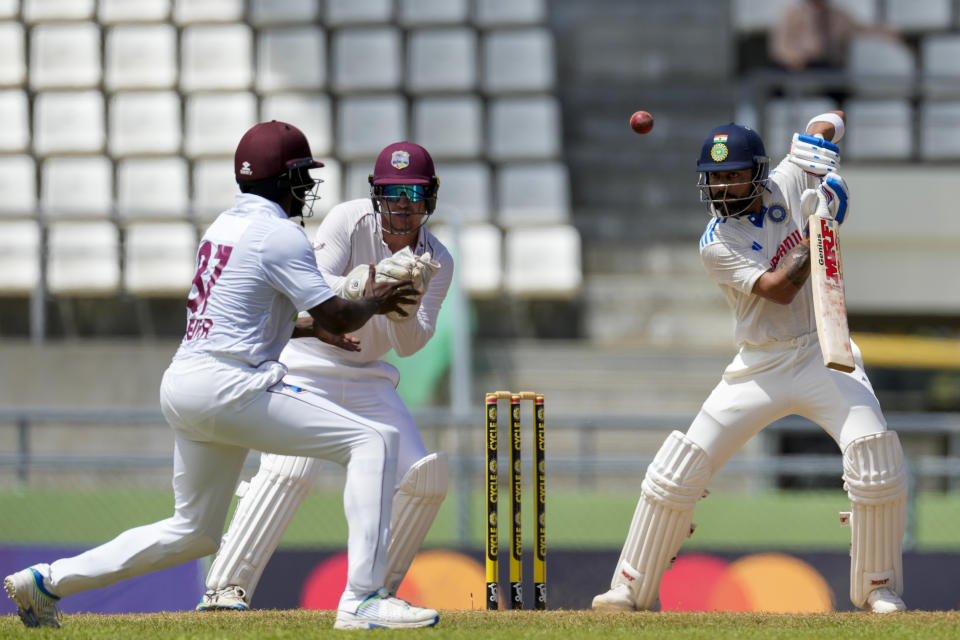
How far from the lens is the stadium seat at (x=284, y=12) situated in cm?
1296

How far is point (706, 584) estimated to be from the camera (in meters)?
6.95

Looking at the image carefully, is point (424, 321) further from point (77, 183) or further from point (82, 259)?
point (77, 183)

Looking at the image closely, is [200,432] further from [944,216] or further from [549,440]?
[944,216]

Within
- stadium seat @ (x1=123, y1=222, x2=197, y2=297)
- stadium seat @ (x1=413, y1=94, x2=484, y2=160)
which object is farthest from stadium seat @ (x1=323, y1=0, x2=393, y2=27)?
stadium seat @ (x1=123, y1=222, x2=197, y2=297)

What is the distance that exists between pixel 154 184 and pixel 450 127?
8.62ft

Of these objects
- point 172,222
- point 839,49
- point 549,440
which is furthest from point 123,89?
point 839,49

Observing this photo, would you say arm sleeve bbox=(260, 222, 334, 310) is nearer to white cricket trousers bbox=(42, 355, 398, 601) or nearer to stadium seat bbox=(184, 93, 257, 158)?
white cricket trousers bbox=(42, 355, 398, 601)

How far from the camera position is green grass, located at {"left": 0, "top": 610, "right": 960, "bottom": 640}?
4246mm

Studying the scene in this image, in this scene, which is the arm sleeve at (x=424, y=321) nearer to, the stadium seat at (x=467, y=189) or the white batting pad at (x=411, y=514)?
the white batting pad at (x=411, y=514)

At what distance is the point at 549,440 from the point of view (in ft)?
33.3

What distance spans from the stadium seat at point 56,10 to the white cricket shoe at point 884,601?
10269 millimetres

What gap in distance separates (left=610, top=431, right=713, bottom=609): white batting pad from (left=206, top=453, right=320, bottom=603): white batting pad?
126 cm

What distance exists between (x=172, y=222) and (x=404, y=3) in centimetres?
369

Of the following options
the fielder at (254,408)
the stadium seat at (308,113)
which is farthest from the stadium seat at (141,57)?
the fielder at (254,408)
